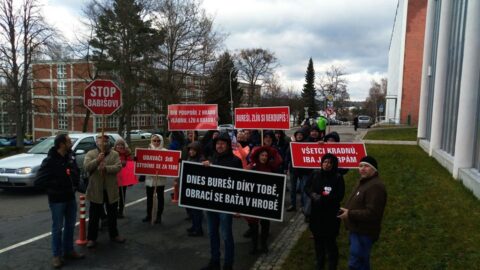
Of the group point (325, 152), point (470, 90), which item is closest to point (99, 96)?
point (325, 152)

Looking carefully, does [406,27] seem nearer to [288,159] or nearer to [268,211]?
[288,159]

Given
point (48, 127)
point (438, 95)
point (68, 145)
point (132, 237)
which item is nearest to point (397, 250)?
point (132, 237)

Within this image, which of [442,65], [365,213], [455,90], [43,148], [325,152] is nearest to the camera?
[365,213]

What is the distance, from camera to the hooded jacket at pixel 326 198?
5.03 meters

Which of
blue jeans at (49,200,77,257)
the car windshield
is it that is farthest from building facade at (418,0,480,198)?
the car windshield

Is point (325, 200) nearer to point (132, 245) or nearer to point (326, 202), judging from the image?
point (326, 202)

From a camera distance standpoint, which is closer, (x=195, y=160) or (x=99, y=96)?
(x=195, y=160)

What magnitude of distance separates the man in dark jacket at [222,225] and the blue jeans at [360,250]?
1.68 metres

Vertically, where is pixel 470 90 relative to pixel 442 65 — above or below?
below

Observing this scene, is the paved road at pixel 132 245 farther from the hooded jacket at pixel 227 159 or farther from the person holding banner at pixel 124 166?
the hooded jacket at pixel 227 159

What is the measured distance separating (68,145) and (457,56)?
13.4 metres

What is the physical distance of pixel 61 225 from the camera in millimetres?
5637

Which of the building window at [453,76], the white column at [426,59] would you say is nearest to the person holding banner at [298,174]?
the building window at [453,76]

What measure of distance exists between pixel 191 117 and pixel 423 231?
19.8ft
